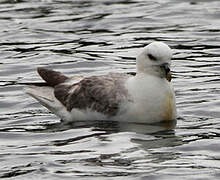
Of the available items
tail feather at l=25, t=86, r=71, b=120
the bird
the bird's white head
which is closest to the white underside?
the bird

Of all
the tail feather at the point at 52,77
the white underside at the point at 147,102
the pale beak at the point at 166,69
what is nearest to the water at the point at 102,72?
the white underside at the point at 147,102

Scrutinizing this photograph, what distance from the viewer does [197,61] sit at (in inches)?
650

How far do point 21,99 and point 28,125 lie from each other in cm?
167

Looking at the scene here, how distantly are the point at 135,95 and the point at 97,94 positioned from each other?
619 mm

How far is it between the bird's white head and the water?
2.44ft

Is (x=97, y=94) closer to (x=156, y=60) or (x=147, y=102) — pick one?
(x=147, y=102)

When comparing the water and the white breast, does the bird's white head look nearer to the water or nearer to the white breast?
the white breast

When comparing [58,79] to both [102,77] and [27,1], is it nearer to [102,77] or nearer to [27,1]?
[102,77]

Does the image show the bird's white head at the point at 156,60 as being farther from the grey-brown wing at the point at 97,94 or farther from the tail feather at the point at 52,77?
the tail feather at the point at 52,77

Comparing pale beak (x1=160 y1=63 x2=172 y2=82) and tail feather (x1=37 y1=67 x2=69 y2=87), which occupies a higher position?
pale beak (x1=160 y1=63 x2=172 y2=82)

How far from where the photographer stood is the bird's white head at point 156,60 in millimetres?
12305

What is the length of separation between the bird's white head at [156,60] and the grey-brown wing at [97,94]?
1.29ft

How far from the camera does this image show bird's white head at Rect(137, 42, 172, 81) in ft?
40.4

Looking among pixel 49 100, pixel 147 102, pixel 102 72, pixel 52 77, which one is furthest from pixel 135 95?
pixel 102 72
